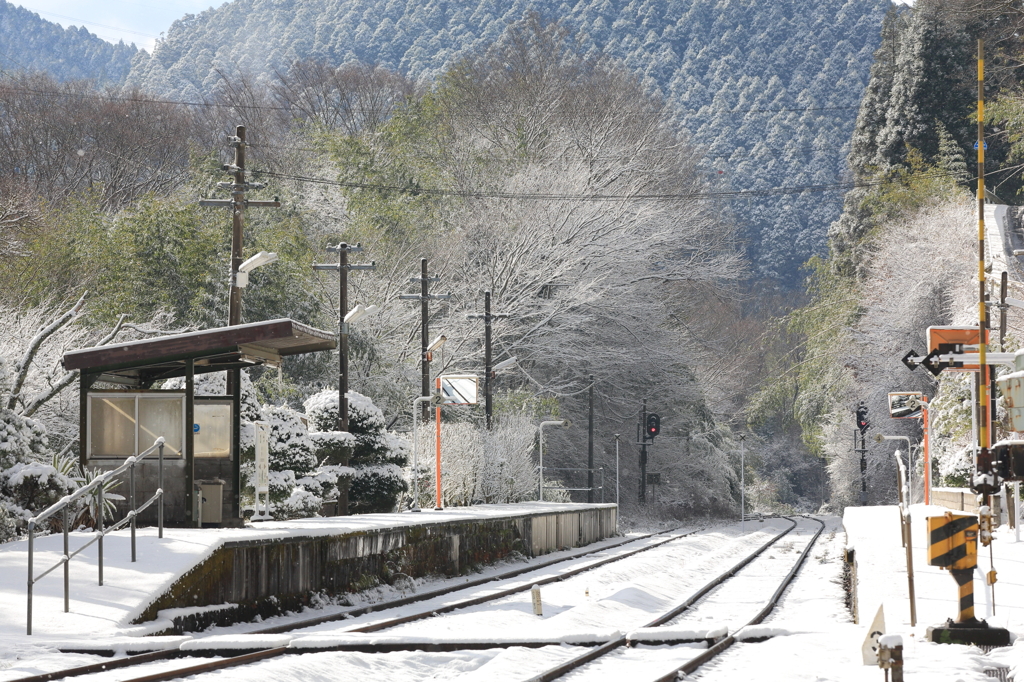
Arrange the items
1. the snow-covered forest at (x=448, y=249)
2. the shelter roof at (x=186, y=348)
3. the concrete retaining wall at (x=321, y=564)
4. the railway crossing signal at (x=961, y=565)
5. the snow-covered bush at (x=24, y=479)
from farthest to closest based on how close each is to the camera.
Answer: the snow-covered forest at (x=448, y=249)
the shelter roof at (x=186, y=348)
the snow-covered bush at (x=24, y=479)
the concrete retaining wall at (x=321, y=564)
the railway crossing signal at (x=961, y=565)

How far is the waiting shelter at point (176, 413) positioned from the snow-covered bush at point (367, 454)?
428 inches

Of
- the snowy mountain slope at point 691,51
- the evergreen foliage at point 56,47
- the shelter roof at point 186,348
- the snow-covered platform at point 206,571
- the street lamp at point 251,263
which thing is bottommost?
the snow-covered platform at point 206,571

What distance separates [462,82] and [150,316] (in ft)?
109

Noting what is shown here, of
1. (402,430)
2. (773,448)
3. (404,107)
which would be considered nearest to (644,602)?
(402,430)

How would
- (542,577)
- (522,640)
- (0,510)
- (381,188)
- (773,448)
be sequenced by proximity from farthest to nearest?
(773,448) → (381,188) → (542,577) → (0,510) → (522,640)

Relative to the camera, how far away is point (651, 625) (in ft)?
52.4

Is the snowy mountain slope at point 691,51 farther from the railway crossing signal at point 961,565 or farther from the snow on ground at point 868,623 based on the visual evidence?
the railway crossing signal at point 961,565

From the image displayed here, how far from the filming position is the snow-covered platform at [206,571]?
12297 mm

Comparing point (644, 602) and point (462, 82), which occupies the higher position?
point (462, 82)

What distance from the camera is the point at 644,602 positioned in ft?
63.0

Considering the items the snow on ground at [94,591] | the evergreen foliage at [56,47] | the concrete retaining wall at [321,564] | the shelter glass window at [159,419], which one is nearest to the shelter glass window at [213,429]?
the shelter glass window at [159,419]

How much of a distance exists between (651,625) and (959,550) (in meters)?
5.85

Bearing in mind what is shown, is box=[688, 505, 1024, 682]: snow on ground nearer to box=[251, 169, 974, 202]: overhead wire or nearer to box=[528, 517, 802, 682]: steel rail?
box=[528, 517, 802, 682]: steel rail

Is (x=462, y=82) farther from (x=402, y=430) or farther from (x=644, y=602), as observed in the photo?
(x=644, y=602)
